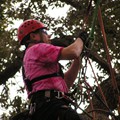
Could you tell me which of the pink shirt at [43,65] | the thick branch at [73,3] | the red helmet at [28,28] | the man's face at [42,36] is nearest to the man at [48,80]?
the pink shirt at [43,65]

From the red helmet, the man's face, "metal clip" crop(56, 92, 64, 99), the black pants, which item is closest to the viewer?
the black pants

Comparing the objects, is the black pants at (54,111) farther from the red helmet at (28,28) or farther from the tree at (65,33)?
the tree at (65,33)

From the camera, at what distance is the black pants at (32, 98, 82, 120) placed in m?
2.23

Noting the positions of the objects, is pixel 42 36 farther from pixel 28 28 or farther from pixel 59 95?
pixel 59 95

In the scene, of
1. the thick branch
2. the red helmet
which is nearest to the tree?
the thick branch

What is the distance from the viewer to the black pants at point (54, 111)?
7.32 feet

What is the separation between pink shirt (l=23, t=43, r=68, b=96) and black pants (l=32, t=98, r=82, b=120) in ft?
0.41

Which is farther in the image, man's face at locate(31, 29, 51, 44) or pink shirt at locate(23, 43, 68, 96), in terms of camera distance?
man's face at locate(31, 29, 51, 44)

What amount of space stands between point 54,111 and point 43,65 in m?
0.38

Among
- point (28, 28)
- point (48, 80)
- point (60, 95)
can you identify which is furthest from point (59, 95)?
point (28, 28)

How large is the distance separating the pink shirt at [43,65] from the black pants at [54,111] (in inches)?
4.9

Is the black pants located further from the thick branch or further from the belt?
the thick branch

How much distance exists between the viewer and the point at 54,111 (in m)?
2.27

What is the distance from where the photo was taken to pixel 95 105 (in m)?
5.61
